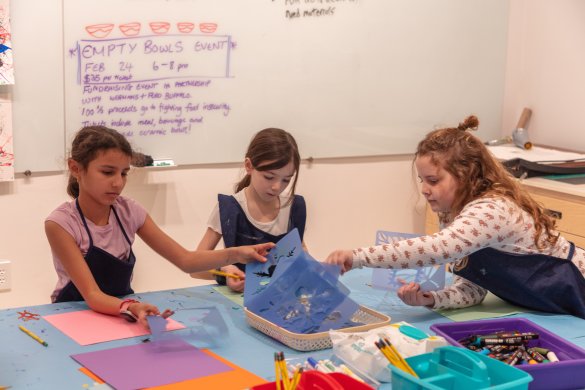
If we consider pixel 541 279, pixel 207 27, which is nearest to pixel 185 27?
pixel 207 27

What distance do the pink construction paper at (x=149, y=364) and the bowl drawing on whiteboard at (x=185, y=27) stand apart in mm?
1827

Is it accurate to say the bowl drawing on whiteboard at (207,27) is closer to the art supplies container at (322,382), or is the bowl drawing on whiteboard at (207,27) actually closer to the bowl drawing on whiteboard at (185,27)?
the bowl drawing on whiteboard at (185,27)

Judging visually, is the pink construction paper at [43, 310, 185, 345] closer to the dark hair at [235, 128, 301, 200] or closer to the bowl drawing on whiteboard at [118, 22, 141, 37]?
the dark hair at [235, 128, 301, 200]

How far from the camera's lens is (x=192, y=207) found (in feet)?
11.3

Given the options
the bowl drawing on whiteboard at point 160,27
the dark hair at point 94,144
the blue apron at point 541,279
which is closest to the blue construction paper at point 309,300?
the blue apron at point 541,279

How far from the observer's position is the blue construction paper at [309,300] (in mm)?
1830

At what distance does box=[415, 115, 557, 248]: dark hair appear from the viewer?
82.9 inches

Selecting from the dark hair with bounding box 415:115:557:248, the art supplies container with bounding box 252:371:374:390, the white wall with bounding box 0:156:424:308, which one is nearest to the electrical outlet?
the white wall with bounding box 0:156:424:308

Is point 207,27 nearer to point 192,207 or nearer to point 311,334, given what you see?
point 192,207

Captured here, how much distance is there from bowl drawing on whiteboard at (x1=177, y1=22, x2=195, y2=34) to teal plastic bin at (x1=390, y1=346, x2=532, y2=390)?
7.12ft

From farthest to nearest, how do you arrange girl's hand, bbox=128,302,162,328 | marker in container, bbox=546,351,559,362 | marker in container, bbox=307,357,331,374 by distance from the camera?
girl's hand, bbox=128,302,162,328
marker in container, bbox=546,351,559,362
marker in container, bbox=307,357,331,374

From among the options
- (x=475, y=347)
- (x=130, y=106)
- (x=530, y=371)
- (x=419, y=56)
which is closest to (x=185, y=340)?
(x=475, y=347)

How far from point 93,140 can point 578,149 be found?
7.91 feet

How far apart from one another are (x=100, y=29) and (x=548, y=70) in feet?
6.90
